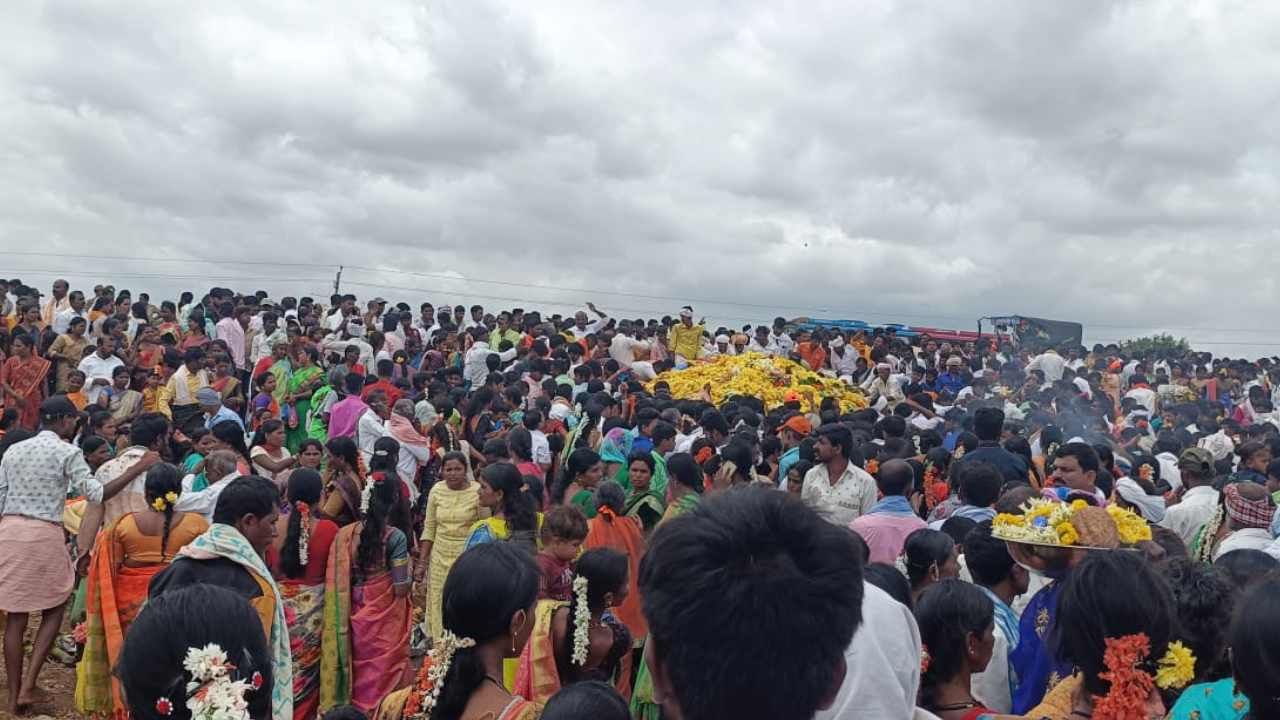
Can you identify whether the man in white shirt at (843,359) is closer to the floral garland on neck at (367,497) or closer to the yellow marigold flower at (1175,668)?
the floral garland on neck at (367,497)

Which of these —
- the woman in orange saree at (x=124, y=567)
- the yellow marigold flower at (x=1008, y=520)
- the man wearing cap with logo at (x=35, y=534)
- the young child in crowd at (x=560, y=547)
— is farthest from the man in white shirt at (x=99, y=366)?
the yellow marigold flower at (x=1008, y=520)

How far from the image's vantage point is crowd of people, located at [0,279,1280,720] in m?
1.95

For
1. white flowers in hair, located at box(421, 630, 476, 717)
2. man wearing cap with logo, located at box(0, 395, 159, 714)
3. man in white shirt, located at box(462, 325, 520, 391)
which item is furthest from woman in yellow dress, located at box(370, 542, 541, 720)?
man in white shirt, located at box(462, 325, 520, 391)

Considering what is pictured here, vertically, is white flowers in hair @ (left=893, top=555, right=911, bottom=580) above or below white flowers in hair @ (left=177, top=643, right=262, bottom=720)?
below

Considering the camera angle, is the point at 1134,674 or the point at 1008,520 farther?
the point at 1008,520

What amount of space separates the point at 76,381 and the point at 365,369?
407 cm

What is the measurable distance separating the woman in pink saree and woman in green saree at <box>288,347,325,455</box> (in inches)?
213

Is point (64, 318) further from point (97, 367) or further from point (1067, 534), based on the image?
point (1067, 534)

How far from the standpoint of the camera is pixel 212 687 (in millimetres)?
2615

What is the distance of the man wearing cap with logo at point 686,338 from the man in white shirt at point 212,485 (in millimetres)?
13055

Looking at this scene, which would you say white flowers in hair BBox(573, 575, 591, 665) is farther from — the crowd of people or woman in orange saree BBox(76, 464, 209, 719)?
woman in orange saree BBox(76, 464, 209, 719)

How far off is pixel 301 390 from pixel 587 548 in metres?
6.76

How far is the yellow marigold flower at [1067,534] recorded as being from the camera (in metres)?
4.13

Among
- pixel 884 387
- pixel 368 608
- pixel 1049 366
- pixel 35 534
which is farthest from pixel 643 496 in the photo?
pixel 1049 366
